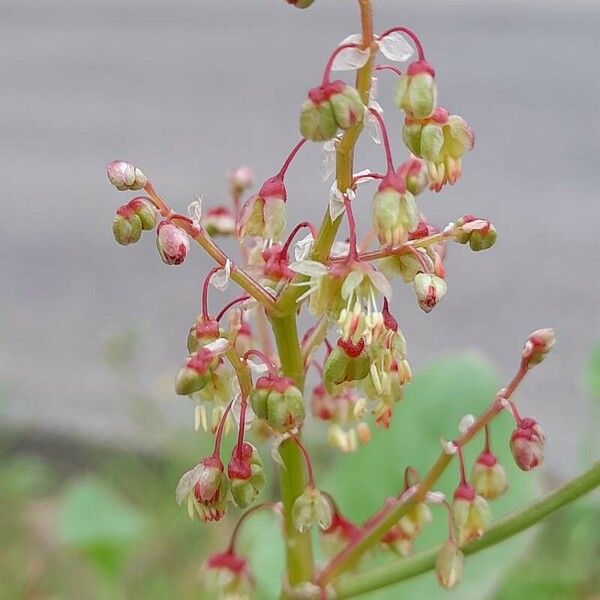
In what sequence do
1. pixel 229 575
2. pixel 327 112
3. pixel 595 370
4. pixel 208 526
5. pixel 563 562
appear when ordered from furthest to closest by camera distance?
pixel 208 526 < pixel 563 562 < pixel 595 370 < pixel 229 575 < pixel 327 112

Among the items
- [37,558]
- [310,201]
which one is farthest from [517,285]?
[37,558]

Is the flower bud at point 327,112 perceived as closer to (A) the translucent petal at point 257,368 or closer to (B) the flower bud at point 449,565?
(A) the translucent petal at point 257,368

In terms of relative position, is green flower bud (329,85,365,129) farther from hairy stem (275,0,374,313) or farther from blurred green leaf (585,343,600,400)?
blurred green leaf (585,343,600,400)

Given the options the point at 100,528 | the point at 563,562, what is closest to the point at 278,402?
the point at 100,528

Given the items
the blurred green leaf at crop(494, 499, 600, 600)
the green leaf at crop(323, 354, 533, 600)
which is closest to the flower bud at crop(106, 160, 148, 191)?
the green leaf at crop(323, 354, 533, 600)

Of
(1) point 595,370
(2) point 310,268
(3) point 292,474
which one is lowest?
(1) point 595,370

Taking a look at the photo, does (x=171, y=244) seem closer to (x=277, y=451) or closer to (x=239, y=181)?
(x=277, y=451)
